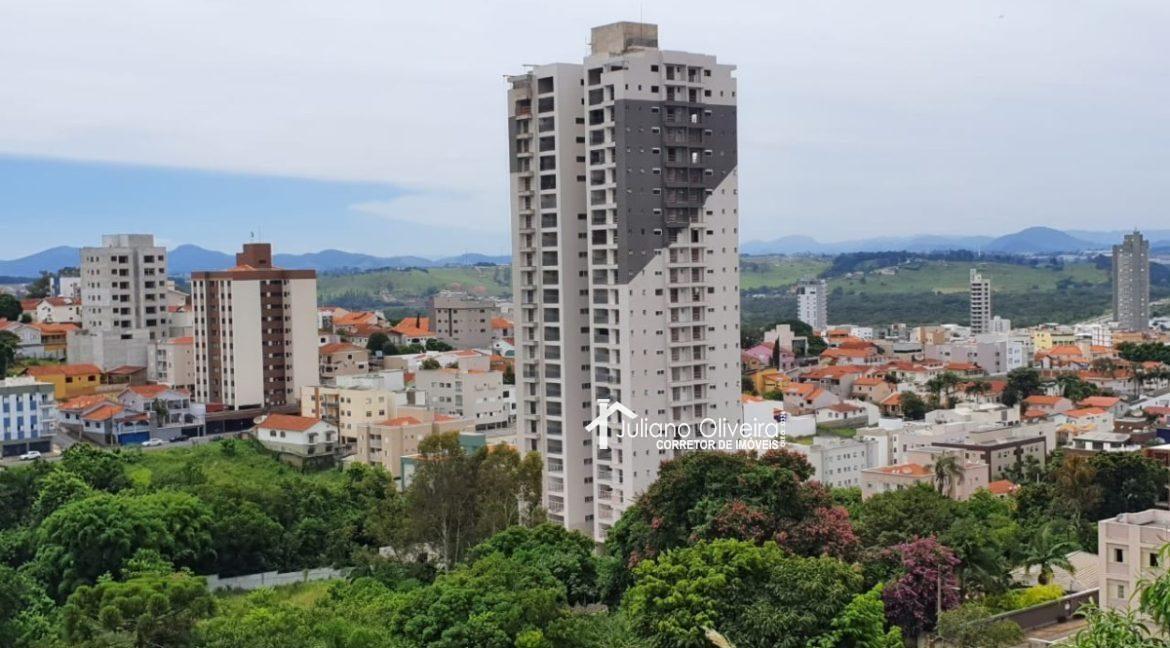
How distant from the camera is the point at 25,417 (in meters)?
32.5

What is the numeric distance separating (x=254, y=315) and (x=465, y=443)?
10.6 meters

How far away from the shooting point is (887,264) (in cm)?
14612

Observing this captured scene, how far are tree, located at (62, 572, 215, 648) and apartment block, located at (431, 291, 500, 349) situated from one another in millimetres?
38309

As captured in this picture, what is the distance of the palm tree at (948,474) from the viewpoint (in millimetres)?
27859

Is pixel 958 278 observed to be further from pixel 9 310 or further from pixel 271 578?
pixel 271 578

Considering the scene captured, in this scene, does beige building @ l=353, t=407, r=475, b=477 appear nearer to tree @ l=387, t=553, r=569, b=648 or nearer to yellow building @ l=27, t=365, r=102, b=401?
yellow building @ l=27, t=365, r=102, b=401

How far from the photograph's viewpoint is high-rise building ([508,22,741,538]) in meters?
22.4

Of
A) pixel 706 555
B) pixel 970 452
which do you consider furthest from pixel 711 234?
pixel 970 452

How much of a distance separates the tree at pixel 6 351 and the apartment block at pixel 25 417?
18.4 feet

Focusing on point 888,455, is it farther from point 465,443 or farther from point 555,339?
point 555,339

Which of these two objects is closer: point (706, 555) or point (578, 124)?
point (706, 555)

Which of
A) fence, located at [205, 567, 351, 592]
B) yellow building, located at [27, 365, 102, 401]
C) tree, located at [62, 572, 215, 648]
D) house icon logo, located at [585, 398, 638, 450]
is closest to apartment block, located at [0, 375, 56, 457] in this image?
yellow building, located at [27, 365, 102, 401]

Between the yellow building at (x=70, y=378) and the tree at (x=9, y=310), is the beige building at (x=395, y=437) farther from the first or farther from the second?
the tree at (x=9, y=310)

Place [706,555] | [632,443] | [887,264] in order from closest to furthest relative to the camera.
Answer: [706,555] < [632,443] < [887,264]
